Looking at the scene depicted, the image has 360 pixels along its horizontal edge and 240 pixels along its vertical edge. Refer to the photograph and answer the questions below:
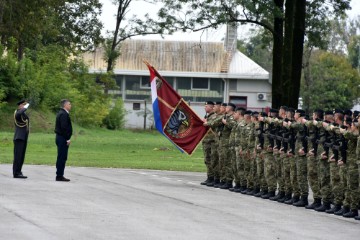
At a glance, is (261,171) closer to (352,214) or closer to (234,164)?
(234,164)

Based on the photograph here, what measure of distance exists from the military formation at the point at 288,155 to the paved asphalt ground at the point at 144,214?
51cm

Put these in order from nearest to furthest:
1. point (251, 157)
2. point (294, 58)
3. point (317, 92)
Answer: point (251, 157) < point (294, 58) < point (317, 92)

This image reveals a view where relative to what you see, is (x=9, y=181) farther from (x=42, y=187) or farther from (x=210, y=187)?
(x=210, y=187)

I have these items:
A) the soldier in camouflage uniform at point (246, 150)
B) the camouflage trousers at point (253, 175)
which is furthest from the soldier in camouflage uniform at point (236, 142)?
the camouflage trousers at point (253, 175)

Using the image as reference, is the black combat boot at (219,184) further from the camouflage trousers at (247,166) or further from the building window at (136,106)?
the building window at (136,106)

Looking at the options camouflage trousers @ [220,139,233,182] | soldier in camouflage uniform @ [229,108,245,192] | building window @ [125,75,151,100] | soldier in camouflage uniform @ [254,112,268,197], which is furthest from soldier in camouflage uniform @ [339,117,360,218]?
building window @ [125,75,151,100]

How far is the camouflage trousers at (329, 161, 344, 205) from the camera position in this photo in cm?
1848

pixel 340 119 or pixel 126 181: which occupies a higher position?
pixel 340 119

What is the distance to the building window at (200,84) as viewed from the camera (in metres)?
77.6

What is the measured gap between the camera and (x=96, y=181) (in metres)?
22.6

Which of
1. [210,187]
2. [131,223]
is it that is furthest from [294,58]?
[131,223]

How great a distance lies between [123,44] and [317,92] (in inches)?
634

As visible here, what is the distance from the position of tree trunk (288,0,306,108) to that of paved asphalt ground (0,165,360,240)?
15.0 m

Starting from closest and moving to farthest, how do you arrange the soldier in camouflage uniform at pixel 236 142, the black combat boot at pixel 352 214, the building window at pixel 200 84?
the black combat boot at pixel 352 214 → the soldier in camouflage uniform at pixel 236 142 → the building window at pixel 200 84
